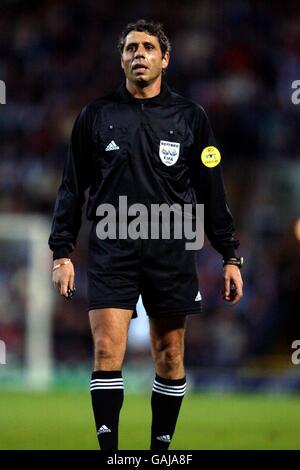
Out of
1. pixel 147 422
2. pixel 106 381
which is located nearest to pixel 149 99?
pixel 106 381

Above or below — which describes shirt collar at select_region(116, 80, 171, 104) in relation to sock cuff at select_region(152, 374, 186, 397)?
above

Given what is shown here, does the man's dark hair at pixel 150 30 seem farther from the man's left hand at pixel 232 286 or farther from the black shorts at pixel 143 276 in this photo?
the man's left hand at pixel 232 286

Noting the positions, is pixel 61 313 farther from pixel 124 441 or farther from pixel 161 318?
pixel 161 318

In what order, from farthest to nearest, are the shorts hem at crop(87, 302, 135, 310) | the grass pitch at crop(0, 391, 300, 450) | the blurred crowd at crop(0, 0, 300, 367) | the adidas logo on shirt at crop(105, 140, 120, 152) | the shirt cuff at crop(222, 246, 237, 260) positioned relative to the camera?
the blurred crowd at crop(0, 0, 300, 367), the grass pitch at crop(0, 391, 300, 450), the shirt cuff at crop(222, 246, 237, 260), the adidas logo on shirt at crop(105, 140, 120, 152), the shorts hem at crop(87, 302, 135, 310)

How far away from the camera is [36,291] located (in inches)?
595

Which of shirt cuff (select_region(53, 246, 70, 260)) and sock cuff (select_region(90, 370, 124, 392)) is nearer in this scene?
sock cuff (select_region(90, 370, 124, 392))

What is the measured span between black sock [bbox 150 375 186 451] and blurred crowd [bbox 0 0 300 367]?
791cm

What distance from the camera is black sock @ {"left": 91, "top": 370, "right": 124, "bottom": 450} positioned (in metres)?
5.46

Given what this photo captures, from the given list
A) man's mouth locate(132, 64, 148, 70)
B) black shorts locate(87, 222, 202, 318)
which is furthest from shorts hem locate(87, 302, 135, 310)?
man's mouth locate(132, 64, 148, 70)

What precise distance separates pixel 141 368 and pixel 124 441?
6.77m

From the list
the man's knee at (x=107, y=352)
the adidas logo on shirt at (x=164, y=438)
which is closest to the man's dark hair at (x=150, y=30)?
the man's knee at (x=107, y=352)

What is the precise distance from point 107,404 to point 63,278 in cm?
64

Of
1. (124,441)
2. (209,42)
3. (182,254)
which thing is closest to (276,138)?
(209,42)

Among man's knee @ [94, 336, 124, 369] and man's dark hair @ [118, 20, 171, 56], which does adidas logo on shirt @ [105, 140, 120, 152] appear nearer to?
man's dark hair @ [118, 20, 171, 56]
